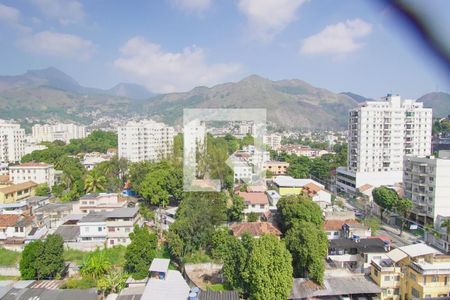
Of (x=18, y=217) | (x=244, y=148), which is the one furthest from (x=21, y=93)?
(x=18, y=217)

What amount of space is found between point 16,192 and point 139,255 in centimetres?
746

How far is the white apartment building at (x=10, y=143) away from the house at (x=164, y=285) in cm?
1848

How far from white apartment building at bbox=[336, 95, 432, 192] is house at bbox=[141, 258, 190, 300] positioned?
944cm

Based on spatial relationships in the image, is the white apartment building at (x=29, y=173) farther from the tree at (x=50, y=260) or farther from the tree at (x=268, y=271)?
the tree at (x=268, y=271)

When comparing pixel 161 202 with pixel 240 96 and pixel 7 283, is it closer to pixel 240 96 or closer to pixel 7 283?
pixel 7 283

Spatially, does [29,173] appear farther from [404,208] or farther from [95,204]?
[404,208]

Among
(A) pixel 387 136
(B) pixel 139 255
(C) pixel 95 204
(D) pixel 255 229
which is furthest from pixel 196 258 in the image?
(A) pixel 387 136

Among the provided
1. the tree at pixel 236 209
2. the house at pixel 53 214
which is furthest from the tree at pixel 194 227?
the house at pixel 53 214

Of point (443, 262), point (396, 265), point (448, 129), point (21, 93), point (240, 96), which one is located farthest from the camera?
point (21, 93)

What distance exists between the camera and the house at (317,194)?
1006 cm

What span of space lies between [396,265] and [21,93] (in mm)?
87127

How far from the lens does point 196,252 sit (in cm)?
675

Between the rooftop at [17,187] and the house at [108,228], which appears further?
the rooftop at [17,187]

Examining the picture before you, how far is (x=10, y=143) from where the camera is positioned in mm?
19859
